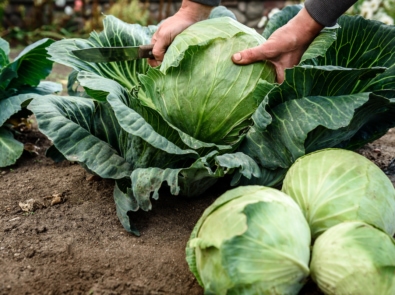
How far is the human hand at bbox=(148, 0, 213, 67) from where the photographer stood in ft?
10.0

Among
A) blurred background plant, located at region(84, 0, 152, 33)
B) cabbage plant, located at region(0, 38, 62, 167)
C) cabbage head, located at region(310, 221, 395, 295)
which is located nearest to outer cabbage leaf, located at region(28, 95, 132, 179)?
cabbage plant, located at region(0, 38, 62, 167)

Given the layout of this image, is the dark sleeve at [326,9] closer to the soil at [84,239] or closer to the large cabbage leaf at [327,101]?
the large cabbage leaf at [327,101]

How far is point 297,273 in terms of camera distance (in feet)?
6.04

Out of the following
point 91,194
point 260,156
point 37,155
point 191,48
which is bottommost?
point 37,155

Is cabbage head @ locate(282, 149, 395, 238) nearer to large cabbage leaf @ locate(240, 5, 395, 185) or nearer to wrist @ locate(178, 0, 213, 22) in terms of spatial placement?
large cabbage leaf @ locate(240, 5, 395, 185)

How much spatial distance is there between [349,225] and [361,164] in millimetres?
440

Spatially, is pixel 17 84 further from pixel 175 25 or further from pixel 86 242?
pixel 86 242

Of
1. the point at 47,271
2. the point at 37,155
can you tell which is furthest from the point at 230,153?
the point at 37,155

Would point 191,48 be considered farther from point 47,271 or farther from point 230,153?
point 47,271

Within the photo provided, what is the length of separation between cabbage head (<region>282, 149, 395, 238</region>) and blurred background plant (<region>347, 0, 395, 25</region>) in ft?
16.7

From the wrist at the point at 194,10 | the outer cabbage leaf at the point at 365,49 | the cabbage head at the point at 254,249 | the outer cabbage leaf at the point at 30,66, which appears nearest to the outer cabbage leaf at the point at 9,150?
the outer cabbage leaf at the point at 30,66

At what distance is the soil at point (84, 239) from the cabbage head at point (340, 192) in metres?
0.34

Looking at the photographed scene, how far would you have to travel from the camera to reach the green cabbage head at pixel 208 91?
2.62 metres

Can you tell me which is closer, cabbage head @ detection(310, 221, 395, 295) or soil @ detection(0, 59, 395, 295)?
cabbage head @ detection(310, 221, 395, 295)
